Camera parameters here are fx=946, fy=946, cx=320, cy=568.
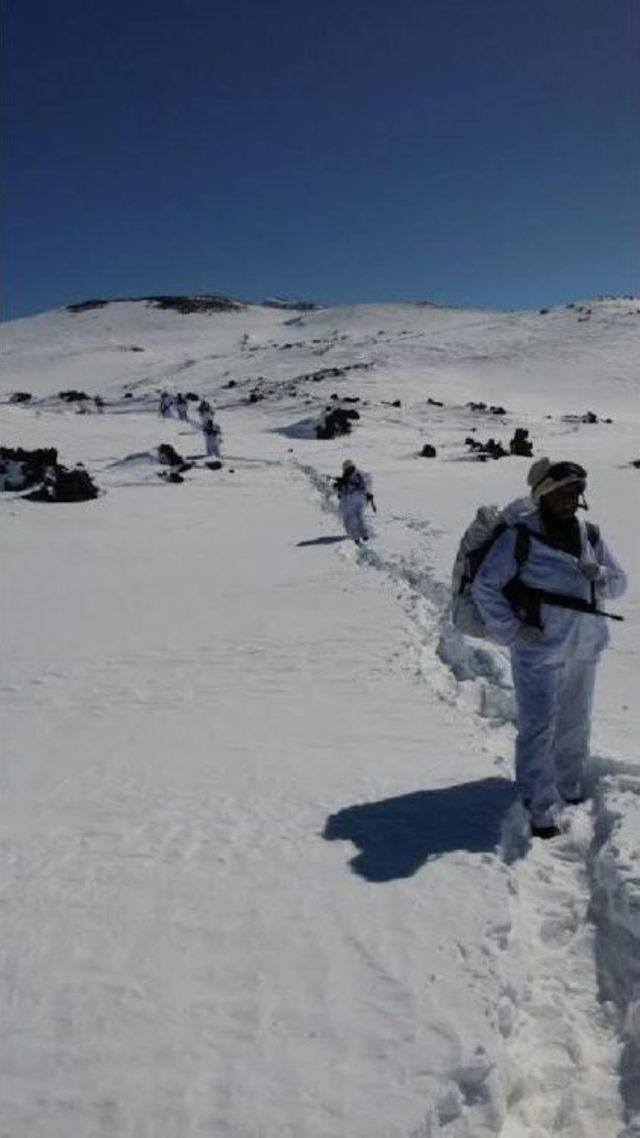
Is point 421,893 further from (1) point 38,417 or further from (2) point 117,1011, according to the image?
(1) point 38,417

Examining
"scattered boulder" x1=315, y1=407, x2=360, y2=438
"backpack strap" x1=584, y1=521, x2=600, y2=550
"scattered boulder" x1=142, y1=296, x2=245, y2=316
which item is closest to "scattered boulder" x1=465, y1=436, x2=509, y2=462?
"scattered boulder" x1=315, y1=407, x2=360, y2=438

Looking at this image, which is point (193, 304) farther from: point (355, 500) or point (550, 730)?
point (550, 730)

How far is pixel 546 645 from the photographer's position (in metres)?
4.88

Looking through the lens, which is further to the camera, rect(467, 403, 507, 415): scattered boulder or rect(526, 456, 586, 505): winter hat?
rect(467, 403, 507, 415): scattered boulder

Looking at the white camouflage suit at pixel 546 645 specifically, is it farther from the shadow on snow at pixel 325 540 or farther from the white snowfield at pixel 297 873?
the shadow on snow at pixel 325 540

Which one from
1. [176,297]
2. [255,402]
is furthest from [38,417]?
[176,297]

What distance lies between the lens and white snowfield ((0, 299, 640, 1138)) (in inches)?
119

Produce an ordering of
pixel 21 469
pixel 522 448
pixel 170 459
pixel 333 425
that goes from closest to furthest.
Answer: pixel 21 469 → pixel 170 459 → pixel 522 448 → pixel 333 425

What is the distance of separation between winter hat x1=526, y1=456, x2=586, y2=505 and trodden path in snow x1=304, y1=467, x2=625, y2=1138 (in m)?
1.68

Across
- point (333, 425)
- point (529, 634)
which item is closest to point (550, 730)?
point (529, 634)

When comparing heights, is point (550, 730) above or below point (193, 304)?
below

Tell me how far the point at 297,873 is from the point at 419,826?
766 millimetres

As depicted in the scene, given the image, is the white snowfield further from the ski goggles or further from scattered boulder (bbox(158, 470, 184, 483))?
scattered boulder (bbox(158, 470, 184, 483))

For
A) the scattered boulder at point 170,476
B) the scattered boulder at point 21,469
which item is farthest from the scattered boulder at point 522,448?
the scattered boulder at point 21,469
